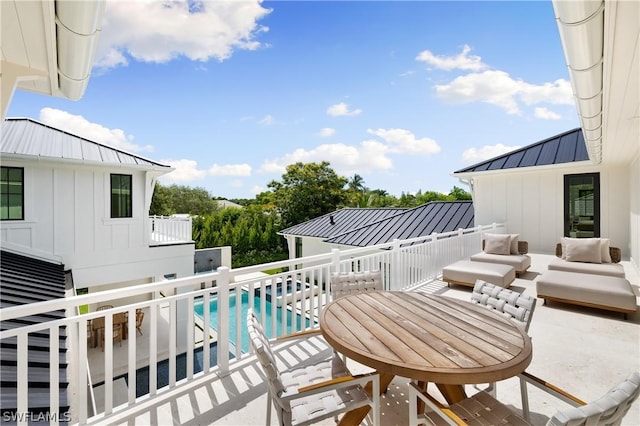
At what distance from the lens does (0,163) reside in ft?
21.9

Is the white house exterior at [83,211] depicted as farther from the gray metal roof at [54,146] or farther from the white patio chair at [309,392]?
the white patio chair at [309,392]

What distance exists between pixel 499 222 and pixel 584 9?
924 cm

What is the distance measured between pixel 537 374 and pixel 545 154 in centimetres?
843

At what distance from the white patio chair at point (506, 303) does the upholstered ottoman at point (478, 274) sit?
285cm

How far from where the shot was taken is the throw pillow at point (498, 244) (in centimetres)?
664

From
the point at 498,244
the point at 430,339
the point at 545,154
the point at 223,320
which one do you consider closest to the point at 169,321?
the point at 223,320

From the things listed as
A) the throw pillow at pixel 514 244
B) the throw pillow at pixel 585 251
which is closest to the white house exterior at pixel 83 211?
A: the throw pillow at pixel 514 244

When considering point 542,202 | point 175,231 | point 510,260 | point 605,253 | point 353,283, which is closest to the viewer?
point 353,283

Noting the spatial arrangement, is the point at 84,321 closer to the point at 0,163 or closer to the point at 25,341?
the point at 25,341

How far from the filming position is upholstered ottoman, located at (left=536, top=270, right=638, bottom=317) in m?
3.91

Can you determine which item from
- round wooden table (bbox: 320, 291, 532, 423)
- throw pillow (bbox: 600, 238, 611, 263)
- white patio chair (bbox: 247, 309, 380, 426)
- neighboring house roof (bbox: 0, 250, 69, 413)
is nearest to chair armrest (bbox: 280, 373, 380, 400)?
white patio chair (bbox: 247, 309, 380, 426)

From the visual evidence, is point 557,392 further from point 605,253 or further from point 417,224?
point 417,224

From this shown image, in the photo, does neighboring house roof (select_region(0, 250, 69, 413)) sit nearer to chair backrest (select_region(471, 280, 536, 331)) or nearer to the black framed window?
chair backrest (select_region(471, 280, 536, 331))

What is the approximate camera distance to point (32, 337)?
2.69m
